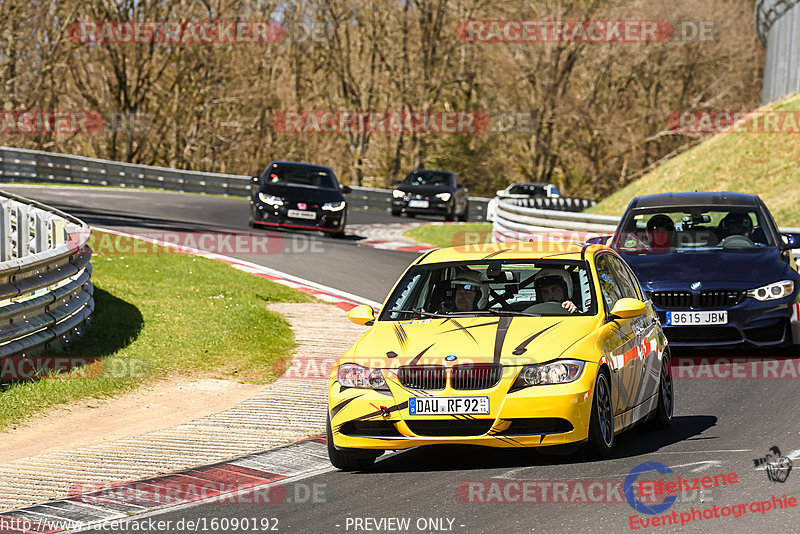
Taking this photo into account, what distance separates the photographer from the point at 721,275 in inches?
479

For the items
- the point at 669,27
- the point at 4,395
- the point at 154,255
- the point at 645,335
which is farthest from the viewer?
the point at 669,27

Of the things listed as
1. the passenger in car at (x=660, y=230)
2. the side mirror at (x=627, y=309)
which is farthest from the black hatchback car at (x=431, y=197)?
the side mirror at (x=627, y=309)

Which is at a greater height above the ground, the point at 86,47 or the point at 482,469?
the point at 86,47

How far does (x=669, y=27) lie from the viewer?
55844mm

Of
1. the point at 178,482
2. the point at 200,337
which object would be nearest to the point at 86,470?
the point at 178,482

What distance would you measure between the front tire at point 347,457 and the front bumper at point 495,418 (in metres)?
0.23

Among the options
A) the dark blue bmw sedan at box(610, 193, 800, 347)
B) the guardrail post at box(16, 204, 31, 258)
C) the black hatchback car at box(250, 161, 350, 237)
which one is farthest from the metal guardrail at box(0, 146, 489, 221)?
the dark blue bmw sedan at box(610, 193, 800, 347)

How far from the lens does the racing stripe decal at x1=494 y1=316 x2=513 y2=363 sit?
745 cm

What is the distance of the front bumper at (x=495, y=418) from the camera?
729 cm

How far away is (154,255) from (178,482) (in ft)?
43.5

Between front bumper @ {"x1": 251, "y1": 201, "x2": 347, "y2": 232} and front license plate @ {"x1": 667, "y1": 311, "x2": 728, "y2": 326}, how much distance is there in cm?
1545

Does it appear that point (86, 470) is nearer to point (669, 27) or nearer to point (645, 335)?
point (645, 335)

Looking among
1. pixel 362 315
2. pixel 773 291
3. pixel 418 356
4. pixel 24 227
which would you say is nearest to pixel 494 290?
pixel 362 315

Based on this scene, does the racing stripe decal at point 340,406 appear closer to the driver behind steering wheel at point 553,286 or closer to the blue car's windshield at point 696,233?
the driver behind steering wheel at point 553,286
